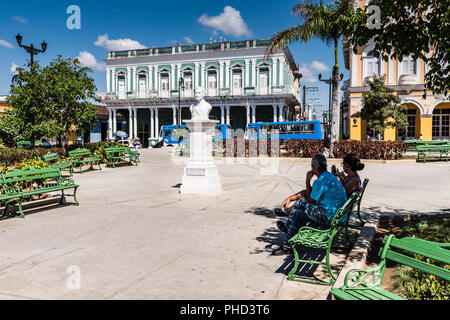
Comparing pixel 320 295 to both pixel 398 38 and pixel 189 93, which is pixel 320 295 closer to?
pixel 398 38

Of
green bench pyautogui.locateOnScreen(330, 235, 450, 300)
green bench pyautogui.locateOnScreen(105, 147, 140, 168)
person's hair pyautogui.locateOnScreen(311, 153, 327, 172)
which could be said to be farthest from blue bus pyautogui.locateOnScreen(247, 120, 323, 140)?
green bench pyautogui.locateOnScreen(330, 235, 450, 300)

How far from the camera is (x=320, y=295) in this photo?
3387 millimetres

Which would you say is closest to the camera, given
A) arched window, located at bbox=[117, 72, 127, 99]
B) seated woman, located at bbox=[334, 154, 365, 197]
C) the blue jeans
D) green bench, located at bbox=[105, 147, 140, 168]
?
the blue jeans

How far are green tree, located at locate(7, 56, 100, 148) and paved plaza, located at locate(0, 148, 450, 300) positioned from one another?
956 cm

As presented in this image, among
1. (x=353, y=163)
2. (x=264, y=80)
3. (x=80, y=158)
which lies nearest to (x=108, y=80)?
(x=264, y=80)

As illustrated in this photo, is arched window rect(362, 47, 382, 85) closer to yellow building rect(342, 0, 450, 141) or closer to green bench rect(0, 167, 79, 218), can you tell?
yellow building rect(342, 0, 450, 141)

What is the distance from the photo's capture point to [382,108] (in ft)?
78.7

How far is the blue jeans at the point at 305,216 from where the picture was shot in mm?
4137

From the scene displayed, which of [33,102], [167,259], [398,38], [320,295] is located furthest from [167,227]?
[33,102]

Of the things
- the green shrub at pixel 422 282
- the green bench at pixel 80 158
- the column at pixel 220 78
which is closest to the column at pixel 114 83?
the column at pixel 220 78

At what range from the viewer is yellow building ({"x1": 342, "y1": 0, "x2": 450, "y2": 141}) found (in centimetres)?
2764

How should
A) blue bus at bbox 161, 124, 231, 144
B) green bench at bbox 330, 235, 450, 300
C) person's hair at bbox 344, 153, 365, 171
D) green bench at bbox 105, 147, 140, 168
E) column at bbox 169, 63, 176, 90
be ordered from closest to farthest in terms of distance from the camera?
1. green bench at bbox 330, 235, 450, 300
2. person's hair at bbox 344, 153, 365, 171
3. green bench at bbox 105, 147, 140, 168
4. blue bus at bbox 161, 124, 231, 144
5. column at bbox 169, 63, 176, 90

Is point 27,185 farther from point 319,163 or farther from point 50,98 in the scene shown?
point 50,98
